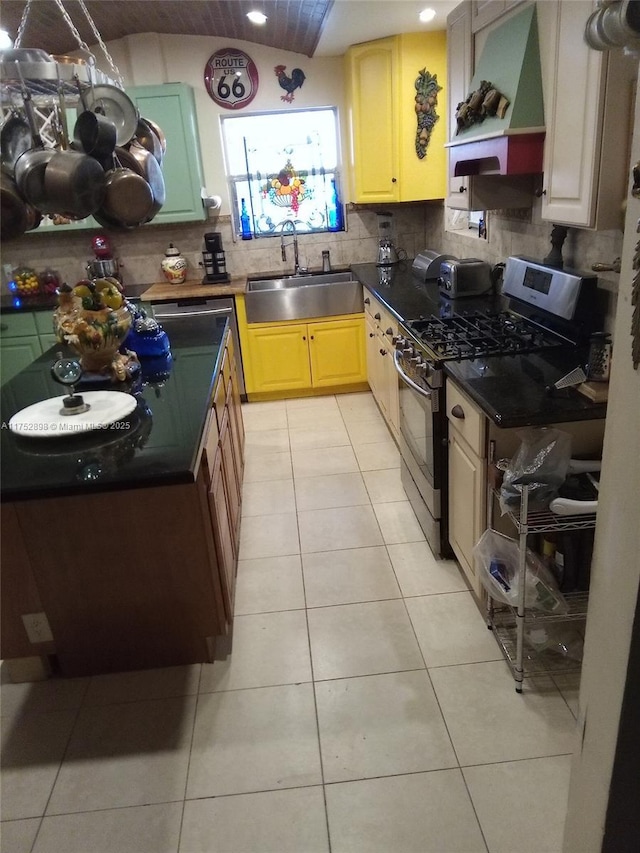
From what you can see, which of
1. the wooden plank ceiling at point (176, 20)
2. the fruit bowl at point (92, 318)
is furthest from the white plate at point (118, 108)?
the wooden plank ceiling at point (176, 20)

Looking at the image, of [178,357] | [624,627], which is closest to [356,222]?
[178,357]

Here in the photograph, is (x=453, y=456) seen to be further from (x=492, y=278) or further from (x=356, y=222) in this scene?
(x=356, y=222)

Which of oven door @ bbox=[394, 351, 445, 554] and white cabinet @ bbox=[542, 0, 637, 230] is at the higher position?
white cabinet @ bbox=[542, 0, 637, 230]

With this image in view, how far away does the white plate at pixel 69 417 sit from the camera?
1771 mm

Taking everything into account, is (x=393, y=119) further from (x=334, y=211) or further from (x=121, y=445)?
(x=121, y=445)

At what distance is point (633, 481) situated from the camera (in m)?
0.86

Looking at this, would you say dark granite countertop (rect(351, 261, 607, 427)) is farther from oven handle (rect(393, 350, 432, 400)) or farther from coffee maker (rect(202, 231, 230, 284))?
coffee maker (rect(202, 231, 230, 284))

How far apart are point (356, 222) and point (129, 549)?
3.62 metres

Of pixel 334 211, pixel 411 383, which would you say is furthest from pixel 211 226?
pixel 411 383

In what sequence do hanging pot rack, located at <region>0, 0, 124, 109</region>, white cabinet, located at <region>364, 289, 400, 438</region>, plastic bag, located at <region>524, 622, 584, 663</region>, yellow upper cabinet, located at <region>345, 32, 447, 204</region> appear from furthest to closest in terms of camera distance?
yellow upper cabinet, located at <region>345, 32, 447, 204</region> → white cabinet, located at <region>364, 289, 400, 438</region> → plastic bag, located at <region>524, 622, 584, 663</region> → hanging pot rack, located at <region>0, 0, 124, 109</region>

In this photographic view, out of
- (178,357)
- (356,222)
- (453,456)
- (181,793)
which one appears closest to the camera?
(181,793)

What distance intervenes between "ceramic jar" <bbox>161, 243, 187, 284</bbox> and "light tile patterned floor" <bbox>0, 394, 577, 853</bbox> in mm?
2767

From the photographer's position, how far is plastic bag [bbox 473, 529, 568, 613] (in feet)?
6.09

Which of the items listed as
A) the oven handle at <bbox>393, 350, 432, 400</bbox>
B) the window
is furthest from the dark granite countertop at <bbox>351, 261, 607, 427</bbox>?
the window
